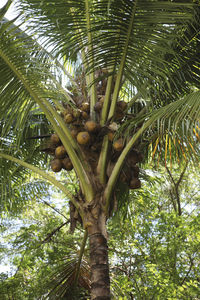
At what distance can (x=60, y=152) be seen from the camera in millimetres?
3914

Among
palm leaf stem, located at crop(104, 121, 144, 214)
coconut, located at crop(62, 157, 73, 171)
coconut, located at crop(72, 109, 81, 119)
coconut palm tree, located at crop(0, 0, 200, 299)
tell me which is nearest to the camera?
coconut palm tree, located at crop(0, 0, 200, 299)

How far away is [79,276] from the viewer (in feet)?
15.2

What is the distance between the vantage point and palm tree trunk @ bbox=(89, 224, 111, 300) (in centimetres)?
319

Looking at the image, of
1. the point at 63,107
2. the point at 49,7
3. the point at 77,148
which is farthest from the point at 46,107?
the point at 49,7

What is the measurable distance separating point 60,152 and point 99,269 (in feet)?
4.35

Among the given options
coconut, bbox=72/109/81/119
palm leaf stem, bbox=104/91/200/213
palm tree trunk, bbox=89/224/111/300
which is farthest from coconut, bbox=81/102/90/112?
palm tree trunk, bbox=89/224/111/300

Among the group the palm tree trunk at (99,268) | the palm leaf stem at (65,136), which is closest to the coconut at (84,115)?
the palm leaf stem at (65,136)

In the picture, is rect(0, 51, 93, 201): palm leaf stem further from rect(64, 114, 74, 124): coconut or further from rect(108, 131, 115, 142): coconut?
rect(108, 131, 115, 142): coconut

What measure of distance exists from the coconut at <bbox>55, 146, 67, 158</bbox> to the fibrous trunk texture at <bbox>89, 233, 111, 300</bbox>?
974 millimetres

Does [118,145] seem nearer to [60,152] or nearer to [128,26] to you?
[60,152]

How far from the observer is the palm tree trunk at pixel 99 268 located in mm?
3189

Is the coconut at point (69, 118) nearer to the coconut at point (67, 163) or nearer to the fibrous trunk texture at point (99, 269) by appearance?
the coconut at point (67, 163)

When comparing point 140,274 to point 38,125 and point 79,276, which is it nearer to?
point 79,276

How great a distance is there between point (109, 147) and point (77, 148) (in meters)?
0.35
